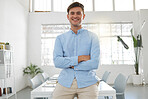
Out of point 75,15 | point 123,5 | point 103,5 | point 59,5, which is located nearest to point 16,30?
point 59,5

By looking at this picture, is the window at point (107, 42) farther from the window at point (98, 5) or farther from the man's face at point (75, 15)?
the man's face at point (75, 15)

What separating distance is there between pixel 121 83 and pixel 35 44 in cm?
521

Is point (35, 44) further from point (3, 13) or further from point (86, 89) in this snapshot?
point (86, 89)

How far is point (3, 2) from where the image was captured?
4613 millimetres

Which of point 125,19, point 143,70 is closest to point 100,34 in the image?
point 125,19

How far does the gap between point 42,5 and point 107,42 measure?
368cm

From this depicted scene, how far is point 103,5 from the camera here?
7.58 m

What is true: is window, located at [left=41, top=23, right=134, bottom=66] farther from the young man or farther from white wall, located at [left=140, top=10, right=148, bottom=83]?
the young man

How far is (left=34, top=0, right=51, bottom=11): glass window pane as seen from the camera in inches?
296

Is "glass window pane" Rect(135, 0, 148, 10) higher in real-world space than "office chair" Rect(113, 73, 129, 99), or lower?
higher

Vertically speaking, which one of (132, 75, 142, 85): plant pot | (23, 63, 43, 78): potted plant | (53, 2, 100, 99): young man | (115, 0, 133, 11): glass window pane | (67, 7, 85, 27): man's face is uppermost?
(115, 0, 133, 11): glass window pane

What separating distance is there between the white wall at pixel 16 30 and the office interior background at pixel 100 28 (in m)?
0.13

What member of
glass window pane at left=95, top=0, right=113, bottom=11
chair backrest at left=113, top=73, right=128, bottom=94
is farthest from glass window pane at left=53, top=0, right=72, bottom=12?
chair backrest at left=113, top=73, right=128, bottom=94

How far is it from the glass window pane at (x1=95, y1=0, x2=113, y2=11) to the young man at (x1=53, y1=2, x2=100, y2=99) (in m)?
6.56
